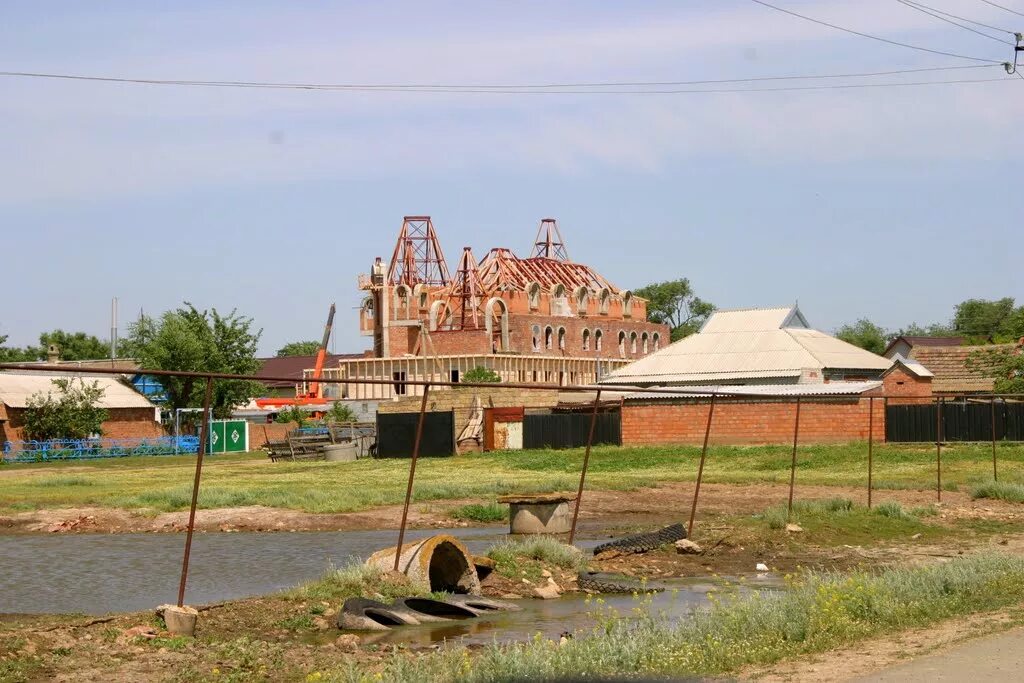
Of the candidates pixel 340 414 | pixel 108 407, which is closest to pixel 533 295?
pixel 340 414

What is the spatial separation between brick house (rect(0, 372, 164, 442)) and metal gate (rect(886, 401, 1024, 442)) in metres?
46.2

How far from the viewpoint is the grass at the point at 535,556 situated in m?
17.9

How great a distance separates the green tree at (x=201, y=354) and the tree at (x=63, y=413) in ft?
40.7

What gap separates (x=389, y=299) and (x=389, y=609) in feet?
326

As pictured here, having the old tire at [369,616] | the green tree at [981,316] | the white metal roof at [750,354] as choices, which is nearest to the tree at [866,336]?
the green tree at [981,316]

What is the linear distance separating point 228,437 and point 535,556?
5544 centimetres

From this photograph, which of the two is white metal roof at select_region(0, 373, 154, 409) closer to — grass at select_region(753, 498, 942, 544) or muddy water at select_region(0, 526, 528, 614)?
muddy water at select_region(0, 526, 528, 614)

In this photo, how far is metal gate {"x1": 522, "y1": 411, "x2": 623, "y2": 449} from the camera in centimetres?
5462

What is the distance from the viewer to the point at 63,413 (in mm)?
70562

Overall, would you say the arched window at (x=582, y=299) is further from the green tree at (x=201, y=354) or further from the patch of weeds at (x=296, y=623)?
the patch of weeds at (x=296, y=623)

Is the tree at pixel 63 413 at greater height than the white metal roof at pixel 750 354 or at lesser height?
lesser

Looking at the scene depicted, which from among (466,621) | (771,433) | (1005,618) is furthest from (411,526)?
(771,433)

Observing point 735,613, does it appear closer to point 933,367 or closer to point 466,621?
point 466,621

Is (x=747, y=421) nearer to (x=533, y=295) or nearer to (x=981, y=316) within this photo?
(x=533, y=295)
